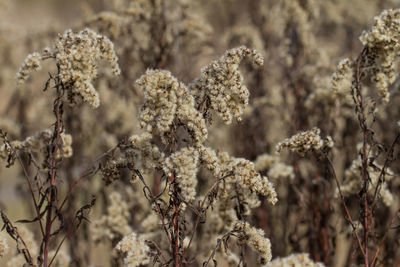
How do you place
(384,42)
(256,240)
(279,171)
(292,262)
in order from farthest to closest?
(279,171)
(384,42)
(256,240)
(292,262)

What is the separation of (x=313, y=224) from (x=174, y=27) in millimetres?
2913

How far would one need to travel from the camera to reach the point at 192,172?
7.26 ft

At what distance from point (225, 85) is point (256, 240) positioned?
0.88 metres

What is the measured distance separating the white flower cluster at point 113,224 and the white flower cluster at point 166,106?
1.58 metres

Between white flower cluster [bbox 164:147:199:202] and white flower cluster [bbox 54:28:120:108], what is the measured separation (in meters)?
0.61

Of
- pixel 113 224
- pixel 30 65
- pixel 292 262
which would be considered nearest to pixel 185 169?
pixel 292 262

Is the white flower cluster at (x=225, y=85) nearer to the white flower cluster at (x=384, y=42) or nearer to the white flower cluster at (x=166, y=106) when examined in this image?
the white flower cluster at (x=166, y=106)

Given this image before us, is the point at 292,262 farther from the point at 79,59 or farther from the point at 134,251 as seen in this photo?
the point at 79,59

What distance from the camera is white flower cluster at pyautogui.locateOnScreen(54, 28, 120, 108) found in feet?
7.98

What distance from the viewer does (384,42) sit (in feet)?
8.60

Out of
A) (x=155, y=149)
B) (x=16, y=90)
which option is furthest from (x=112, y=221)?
(x=16, y=90)

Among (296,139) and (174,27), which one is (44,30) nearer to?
(174,27)

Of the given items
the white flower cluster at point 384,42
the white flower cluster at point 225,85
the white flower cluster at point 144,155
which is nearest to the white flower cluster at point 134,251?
the white flower cluster at point 144,155

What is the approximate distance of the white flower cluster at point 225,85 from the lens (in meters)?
2.41
